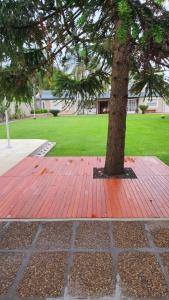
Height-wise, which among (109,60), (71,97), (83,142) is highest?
(109,60)

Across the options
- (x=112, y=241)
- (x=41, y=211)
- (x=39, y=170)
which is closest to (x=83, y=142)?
(x=39, y=170)

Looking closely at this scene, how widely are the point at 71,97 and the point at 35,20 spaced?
3.18m

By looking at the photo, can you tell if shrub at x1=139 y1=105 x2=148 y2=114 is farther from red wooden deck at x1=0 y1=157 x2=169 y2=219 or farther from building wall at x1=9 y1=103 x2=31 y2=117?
red wooden deck at x1=0 y1=157 x2=169 y2=219

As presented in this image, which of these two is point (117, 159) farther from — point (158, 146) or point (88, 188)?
point (158, 146)

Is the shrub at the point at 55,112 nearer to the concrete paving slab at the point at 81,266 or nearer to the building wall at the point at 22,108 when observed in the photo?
the building wall at the point at 22,108

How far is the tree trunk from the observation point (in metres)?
6.26

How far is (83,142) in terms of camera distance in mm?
12656

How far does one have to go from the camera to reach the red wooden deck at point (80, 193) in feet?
15.4

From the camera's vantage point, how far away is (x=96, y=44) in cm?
589

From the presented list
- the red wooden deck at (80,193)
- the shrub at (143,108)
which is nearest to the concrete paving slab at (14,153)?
the red wooden deck at (80,193)

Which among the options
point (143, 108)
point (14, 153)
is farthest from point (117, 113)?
point (143, 108)

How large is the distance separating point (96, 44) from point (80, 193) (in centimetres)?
294

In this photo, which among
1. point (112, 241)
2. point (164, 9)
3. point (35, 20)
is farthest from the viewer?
point (35, 20)

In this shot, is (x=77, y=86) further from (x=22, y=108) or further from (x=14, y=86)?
(x=22, y=108)
